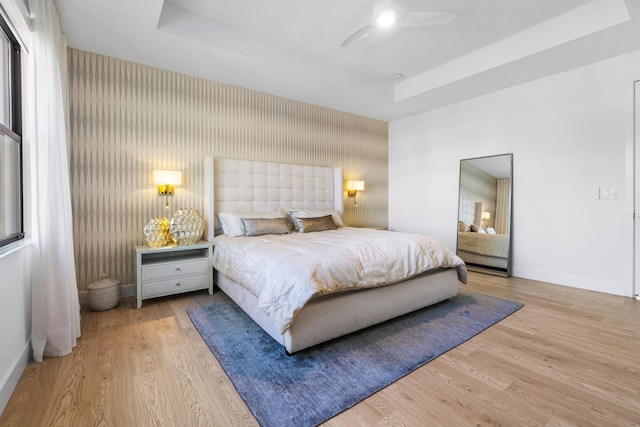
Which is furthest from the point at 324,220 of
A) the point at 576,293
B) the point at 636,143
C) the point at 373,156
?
the point at 636,143

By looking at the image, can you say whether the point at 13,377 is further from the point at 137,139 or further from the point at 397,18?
the point at 397,18

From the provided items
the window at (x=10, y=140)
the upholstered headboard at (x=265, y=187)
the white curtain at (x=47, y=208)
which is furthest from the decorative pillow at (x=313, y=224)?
the window at (x=10, y=140)

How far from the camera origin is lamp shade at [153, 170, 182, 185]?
324 centimetres

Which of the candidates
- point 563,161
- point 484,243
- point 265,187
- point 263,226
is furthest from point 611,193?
point 265,187

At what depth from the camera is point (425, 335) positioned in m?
2.31

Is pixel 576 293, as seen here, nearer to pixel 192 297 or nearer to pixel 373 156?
pixel 373 156

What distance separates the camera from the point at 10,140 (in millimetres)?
1938

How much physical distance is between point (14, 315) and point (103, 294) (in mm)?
1188

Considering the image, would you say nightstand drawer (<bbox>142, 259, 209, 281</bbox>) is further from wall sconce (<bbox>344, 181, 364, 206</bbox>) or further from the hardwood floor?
wall sconce (<bbox>344, 181, 364, 206</bbox>)

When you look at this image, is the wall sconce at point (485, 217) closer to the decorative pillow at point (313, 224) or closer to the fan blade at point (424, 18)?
the decorative pillow at point (313, 224)

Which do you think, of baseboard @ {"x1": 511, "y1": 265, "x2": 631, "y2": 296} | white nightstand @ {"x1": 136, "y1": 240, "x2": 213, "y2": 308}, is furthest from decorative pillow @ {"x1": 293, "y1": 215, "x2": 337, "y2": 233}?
baseboard @ {"x1": 511, "y1": 265, "x2": 631, "y2": 296}

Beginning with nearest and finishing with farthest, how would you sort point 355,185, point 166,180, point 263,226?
point 166,180 < point 263,226 < point 355,185

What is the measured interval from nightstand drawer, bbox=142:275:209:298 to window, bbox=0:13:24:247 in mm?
1179

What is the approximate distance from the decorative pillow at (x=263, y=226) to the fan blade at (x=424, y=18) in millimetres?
2408
